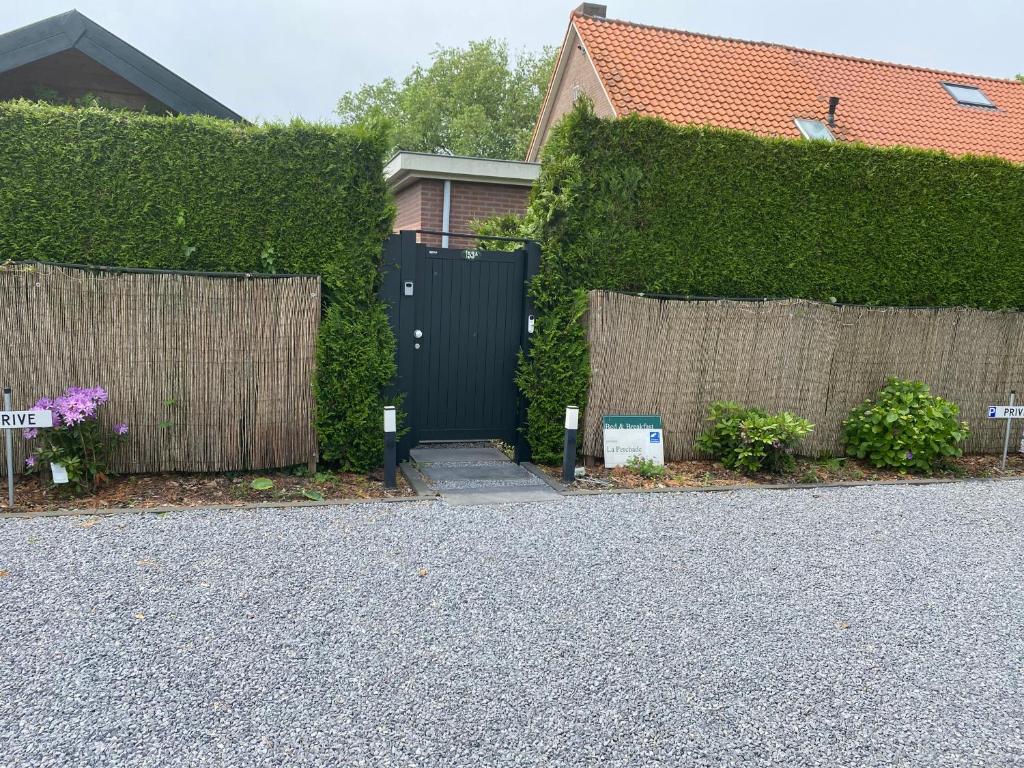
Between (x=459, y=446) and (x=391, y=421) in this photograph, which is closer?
(x=391, y=421)

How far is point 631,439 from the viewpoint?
7418mm

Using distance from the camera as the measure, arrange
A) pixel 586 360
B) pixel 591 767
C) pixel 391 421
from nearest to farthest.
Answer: pixel 591 767, pixel 391 421, pixel 586 360

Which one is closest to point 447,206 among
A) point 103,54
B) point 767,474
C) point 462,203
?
point 462,203

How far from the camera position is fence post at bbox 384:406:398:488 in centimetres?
627

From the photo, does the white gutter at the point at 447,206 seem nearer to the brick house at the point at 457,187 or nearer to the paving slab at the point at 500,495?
the brick house at the point at 457,187

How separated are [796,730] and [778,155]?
619cm

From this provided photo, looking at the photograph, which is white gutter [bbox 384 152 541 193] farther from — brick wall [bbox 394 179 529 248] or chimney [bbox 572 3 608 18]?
chimney [bbox 572 3 608 18]

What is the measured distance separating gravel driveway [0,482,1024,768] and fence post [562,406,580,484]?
3.46 feet

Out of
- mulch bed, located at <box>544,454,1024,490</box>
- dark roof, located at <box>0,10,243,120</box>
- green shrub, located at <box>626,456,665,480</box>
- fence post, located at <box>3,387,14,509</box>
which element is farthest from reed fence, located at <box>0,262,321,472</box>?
green shrub, located at <box>626,456,665,480</box>

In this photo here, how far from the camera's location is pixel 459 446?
8.20 m

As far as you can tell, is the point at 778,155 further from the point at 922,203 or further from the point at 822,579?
the point at 822,579

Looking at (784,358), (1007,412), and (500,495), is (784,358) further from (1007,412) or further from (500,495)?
(500,495)

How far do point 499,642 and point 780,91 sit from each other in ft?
46.8

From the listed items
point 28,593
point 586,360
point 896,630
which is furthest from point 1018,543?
point 28,593
